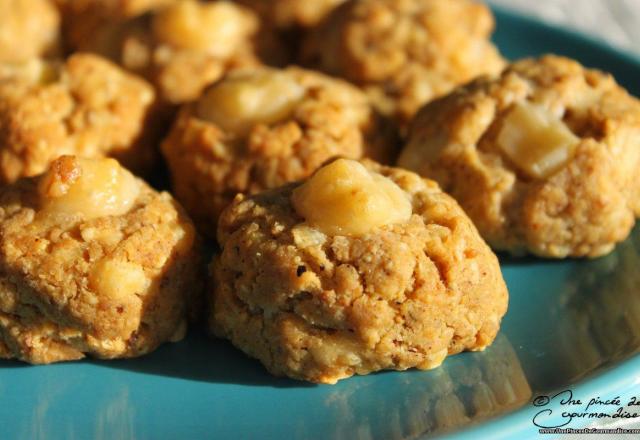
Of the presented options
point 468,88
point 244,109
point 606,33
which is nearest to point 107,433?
point 244,109

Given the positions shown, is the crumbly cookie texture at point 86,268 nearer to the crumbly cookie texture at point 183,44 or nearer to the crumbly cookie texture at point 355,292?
the crumbly cookie texture at point 355,292

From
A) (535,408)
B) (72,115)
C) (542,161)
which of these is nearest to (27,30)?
(72,115)

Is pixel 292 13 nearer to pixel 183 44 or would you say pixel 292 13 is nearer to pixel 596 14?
pixel 183 44

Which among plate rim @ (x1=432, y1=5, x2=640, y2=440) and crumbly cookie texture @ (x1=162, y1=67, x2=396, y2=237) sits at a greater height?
crumbly cookie texture @ (x1=162, y1=67, x2=396, y2=237)

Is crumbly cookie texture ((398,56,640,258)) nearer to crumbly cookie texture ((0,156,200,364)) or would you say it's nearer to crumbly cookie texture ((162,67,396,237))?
crumbly cookie texture ((162,67,396,237))

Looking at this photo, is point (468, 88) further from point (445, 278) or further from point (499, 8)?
point (499, 8)

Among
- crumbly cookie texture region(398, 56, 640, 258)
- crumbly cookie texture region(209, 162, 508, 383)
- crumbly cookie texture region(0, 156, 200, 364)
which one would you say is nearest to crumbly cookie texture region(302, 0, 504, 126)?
crumbly cookie texture region(398, 56, 640, 258)
